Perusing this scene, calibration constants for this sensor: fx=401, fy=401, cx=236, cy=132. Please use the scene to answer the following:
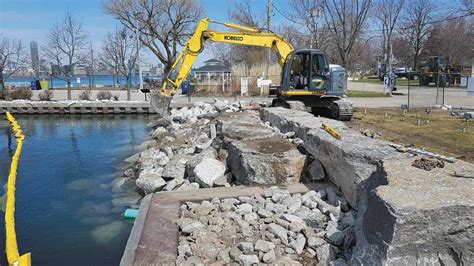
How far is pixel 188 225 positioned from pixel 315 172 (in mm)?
2564

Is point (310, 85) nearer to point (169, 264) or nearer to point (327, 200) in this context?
point (327, 200)

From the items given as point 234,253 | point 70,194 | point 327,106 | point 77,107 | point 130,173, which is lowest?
point 70,194

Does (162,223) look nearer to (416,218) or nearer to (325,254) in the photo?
(325,254)

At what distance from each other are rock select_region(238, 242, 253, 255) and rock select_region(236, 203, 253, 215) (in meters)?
0.95

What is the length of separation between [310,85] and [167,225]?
10.1 metres

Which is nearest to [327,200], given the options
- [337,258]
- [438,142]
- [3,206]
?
[337,258]

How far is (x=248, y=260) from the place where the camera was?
168 inches

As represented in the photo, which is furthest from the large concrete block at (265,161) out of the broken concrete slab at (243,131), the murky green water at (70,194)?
the murky green water at (70,194)

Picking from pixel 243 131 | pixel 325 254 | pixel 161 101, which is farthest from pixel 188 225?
pixel 161 101

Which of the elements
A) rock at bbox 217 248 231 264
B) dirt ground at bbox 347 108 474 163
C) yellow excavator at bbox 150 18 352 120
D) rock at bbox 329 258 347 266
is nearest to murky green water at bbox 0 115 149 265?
rock at bbox 217 248 231 264

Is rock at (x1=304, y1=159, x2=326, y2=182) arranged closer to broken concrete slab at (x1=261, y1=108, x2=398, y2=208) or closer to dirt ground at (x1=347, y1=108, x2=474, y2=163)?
broken concrete slab at (x1=261, y1=108, x2=398, y2=208)

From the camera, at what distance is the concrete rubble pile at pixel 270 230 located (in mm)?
4398

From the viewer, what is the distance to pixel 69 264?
20.0 ft

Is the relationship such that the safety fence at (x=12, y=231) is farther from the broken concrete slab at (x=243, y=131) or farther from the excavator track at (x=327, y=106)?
the excavator track at (x=327, y=106)
